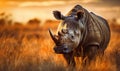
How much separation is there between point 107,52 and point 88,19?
1.31 meters

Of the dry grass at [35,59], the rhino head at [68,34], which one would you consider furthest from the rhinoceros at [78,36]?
the dry grass at [35,59]

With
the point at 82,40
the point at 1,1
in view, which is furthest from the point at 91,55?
the point at 1,1

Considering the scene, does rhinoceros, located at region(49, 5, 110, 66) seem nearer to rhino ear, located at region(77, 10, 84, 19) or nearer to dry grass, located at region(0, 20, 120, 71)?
rhino ear, located at region(77, 10, 84, 19)

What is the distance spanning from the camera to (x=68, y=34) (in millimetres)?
7832

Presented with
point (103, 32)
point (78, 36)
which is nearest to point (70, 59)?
point (78, 36)

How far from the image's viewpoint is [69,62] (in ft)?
27.0

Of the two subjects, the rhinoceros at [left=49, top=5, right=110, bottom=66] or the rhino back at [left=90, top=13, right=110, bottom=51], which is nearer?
the rhinoceros at [left=49, top=5, right=110, bottom=66]

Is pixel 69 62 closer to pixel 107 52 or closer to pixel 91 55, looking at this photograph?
pixel 91 55

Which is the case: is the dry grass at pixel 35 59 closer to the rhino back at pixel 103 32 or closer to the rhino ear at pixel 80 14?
the rhino back at pixel 103 32

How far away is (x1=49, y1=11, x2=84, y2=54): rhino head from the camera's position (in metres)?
7.64

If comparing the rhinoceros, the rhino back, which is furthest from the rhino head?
the rhino back

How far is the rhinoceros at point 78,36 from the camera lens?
7769mm

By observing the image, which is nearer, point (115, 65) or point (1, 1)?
point (115, 65)

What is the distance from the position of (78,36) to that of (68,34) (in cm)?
25
